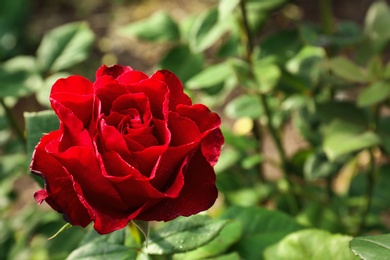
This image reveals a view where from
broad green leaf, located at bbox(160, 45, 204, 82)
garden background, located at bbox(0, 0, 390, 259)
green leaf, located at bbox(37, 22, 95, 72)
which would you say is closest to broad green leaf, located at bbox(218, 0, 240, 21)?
garden background, located at bbox(0, 0, 390, 259)

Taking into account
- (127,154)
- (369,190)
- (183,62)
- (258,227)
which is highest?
(127,154)

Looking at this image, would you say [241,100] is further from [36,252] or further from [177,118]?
[177,118]

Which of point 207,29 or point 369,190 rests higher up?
point 207,29

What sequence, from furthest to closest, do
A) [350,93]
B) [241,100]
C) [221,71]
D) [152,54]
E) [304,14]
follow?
[152,54], [304,14], [350,93], [241,100], [221,71]

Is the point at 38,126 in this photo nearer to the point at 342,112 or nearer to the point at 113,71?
the point at 113,71

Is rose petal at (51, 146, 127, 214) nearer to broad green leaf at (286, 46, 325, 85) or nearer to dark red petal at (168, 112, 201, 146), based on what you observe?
dark red petal at (168, 112, 201, 146)

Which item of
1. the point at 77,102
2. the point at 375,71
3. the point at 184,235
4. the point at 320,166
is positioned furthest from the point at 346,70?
the point at 77,102

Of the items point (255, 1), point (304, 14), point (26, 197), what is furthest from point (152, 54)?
point (255, 1)
